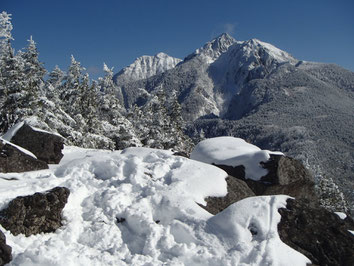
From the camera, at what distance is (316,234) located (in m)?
7.93

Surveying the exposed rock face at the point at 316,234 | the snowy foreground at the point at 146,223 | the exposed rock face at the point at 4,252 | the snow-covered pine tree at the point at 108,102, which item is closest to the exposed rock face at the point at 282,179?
the snowy foreground at the point at 146,223

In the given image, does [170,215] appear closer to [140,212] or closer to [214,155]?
[140,212]

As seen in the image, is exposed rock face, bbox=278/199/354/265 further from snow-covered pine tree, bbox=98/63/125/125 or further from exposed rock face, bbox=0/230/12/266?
snow-covered pine tree, bbox=98/63/125/125

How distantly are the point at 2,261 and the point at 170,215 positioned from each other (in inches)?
151

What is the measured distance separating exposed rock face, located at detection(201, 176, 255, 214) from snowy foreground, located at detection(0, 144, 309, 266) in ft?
0.67

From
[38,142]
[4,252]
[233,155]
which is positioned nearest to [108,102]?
[38,142]

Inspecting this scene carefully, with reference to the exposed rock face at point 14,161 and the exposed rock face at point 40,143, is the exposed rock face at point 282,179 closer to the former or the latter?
the exposed rock face at point 40,143

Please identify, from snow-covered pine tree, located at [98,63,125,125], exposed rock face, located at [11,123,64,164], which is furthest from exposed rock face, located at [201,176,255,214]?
snow-covered pine tree, located at [98,63,125,125]

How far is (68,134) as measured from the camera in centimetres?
2652

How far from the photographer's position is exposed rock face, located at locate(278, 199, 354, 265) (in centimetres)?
756

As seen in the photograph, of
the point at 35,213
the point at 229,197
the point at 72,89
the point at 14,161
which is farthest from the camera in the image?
the point at 72,89

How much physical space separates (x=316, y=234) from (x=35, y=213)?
6802 millimetres

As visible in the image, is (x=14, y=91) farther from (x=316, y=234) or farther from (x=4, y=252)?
(x=316, y=234)

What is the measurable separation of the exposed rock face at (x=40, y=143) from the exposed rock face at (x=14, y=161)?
1.66 m
